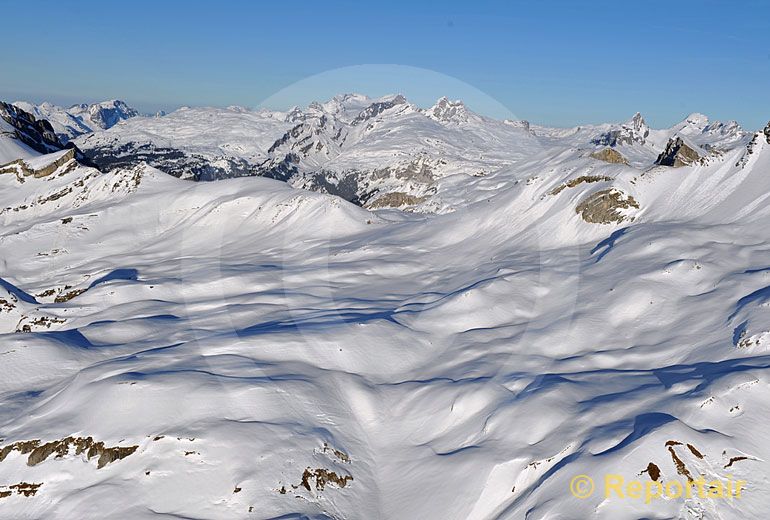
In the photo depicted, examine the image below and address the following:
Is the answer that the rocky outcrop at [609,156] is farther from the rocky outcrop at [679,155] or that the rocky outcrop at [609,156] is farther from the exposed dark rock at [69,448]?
the exposed dark rock at [69,448]

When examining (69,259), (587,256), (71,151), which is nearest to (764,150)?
(587,256)

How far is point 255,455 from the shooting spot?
28.1 meters

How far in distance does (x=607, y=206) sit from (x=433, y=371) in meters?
39.2

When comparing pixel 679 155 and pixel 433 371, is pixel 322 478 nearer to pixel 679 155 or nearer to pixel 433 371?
pixel 433 371

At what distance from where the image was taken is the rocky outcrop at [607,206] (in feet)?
216

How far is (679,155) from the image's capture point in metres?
81.6

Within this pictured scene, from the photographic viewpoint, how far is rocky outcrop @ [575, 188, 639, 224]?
6588cm

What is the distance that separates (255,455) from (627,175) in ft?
205

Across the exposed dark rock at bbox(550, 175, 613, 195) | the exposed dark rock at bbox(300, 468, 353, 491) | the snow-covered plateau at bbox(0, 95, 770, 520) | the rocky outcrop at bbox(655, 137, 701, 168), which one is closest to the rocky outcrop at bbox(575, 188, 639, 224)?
the snow-covered plateau at bbox(0, 95, 770, 520)

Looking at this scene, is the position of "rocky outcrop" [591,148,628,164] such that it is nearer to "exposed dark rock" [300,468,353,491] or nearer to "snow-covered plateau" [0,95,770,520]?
"snow-covered plateau" [0,95,770,520]

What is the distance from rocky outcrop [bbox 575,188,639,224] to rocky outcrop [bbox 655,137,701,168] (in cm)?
1626

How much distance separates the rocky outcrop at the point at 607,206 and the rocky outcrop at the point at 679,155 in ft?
53.4

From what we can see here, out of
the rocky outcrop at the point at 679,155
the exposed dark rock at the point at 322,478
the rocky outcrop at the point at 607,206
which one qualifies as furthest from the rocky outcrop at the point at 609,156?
the exposed dark rock at the point at 322,478

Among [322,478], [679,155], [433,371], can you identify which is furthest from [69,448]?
A: [679,155]
